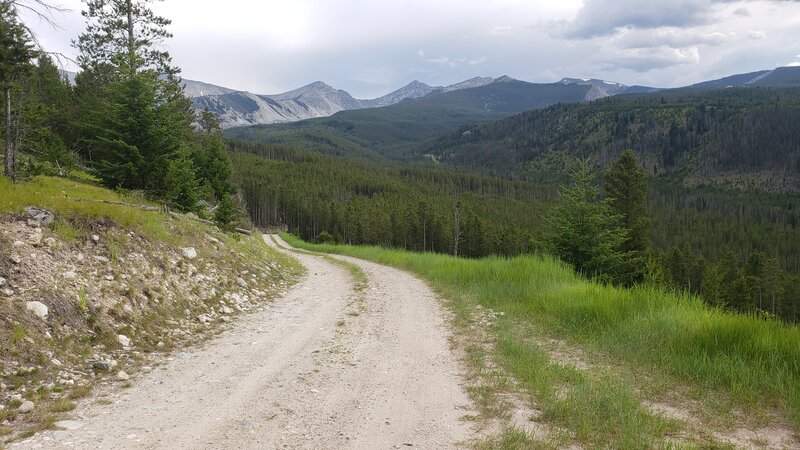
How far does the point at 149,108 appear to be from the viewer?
16.8 m

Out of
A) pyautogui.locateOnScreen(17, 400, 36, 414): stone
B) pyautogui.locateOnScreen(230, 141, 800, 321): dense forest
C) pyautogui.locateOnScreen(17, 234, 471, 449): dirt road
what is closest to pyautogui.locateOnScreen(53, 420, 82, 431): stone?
pyautogui.locateOnScreen(17, 234, 471, 449): dirt road

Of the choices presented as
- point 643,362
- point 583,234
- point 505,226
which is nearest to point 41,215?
point 643,362

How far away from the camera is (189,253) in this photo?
11.6 metres

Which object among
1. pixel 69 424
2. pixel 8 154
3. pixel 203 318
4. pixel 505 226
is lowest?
pixel 505 226

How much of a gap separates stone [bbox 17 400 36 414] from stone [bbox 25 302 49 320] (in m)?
2.06

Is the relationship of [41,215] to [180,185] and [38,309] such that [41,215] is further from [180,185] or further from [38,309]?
[180,185]

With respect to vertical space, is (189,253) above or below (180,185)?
below

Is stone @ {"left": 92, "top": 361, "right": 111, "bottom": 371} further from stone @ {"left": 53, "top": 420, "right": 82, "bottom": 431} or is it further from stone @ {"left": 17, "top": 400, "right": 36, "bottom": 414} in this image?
stone @ {"left": 53, "top": 420, "right": 82, "bottom": 431}

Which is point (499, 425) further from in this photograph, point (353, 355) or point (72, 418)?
point (72, 418)

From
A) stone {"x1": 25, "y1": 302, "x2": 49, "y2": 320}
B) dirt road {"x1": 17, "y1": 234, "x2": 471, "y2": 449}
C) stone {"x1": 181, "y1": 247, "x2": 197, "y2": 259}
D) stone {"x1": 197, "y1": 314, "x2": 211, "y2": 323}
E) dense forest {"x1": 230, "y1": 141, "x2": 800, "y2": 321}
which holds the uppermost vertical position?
stone {"x1": 25, "y1": 302, "x2": 49, "y2": 320}

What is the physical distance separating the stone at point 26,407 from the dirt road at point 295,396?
0.46 metres

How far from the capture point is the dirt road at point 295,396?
4.23 meters

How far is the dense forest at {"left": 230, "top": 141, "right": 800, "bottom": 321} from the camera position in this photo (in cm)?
6242

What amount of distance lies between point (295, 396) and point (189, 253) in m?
7.77
